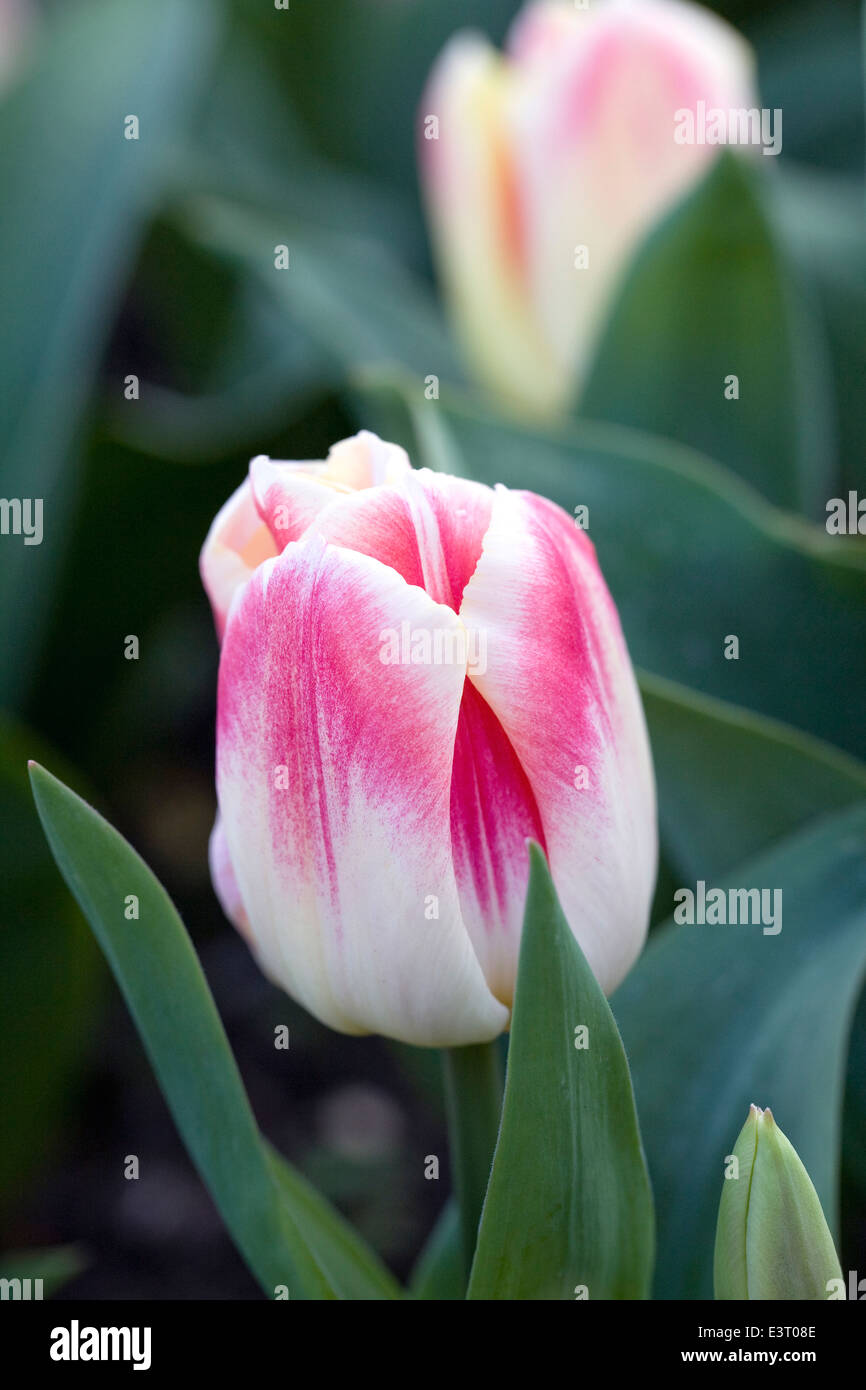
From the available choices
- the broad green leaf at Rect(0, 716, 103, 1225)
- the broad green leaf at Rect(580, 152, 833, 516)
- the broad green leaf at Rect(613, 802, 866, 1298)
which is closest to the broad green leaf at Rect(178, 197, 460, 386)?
the broad green leaf at Rect(580, 152, 833, 516)

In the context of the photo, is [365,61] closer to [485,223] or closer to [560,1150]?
[485,223]

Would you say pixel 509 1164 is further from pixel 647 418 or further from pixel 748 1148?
pixel 647 418

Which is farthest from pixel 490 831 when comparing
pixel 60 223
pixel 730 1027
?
pixel 60 223

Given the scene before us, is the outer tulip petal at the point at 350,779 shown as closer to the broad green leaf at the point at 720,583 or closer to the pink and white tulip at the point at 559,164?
the broad green leaf at the point at 720,583

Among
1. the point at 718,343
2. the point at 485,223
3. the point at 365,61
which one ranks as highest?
the point at 365,61

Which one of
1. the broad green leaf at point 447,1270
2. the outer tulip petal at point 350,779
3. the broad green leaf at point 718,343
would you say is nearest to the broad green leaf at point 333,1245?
the broad green leaf at point 447,1270

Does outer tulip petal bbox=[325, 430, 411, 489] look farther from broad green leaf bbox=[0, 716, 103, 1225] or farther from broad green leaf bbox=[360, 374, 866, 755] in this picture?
broad green leaf bbox=[0, 716, 103, 1225]

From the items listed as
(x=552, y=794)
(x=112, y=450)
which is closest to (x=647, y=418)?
(x=112, y=450)
